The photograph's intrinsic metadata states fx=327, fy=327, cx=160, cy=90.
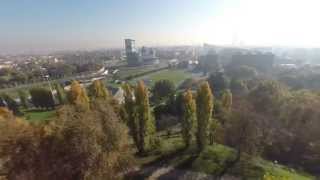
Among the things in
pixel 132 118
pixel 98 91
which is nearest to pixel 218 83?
pixel 98 91

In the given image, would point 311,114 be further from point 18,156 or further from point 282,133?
point 18,156

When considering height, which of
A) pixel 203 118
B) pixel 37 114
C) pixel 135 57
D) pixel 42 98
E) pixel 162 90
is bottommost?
pixel 37 114

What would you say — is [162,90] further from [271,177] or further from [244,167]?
[271,177]

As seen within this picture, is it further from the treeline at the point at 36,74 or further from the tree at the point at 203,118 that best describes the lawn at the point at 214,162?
the treeline at the point at 36,74

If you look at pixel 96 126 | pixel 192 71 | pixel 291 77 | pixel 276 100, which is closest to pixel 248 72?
pixel 291 77

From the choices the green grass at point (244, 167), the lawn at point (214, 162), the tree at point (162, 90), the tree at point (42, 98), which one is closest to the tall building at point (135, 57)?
the tree at point (162, 90)

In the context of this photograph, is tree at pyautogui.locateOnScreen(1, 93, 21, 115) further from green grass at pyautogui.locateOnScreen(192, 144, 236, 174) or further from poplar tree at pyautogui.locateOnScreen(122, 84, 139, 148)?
green grass at pyautogui.locateOnScreen(192, 144, 236, 174)
